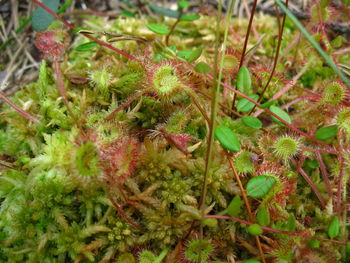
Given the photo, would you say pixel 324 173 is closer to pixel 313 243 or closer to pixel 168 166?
pixel 313 243

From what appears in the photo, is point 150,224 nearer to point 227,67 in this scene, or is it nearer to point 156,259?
point 156,259

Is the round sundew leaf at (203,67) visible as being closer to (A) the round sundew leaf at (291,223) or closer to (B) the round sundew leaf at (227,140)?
(B) the round sundew leaf at (227,140)

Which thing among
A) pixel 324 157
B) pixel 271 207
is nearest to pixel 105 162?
pixel 271 207

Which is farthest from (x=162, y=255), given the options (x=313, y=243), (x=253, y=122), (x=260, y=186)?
(x=253, y=122)

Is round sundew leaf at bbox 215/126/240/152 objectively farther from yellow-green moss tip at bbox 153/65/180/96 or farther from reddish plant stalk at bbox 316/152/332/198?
reddish plant stalk at bbox 316/152/332/198

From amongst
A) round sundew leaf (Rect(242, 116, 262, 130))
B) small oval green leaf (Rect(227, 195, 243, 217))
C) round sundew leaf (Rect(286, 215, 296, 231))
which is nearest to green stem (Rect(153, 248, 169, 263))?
small oval green leaf (Rect(227, 195, 243, 217))

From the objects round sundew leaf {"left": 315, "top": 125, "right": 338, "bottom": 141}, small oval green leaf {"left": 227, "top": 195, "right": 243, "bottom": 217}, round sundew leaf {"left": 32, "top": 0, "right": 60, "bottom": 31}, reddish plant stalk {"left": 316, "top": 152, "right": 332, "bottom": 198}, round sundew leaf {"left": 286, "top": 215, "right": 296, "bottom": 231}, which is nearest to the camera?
small oval green leaf {"left": 227, "top": 195, "right": 243, "bottom": 217}

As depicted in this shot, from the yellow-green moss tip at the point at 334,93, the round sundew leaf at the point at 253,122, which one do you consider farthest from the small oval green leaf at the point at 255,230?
the yellow-green moss tip at the point at 334,93

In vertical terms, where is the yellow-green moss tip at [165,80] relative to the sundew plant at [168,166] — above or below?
above
